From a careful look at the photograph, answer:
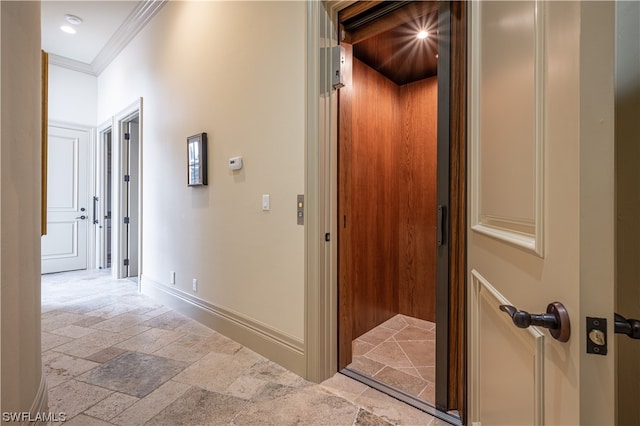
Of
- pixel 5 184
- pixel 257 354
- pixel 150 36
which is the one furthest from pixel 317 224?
pixel 150 36

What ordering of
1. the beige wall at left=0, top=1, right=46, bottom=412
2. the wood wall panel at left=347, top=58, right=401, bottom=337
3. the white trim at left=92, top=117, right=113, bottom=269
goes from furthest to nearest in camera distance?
the white trim at left=92, top=117, right=113, bottom=269 → the wood wall panel at left=347, top=58, right=401, bottom=337 → the beige wall at left=0, top=1, right=46, bottom=412

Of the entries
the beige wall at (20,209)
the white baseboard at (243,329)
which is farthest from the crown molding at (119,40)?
the white baseboard at (243,329)

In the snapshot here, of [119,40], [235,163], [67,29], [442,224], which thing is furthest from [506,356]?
[67,29]

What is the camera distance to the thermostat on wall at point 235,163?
2.35 meters

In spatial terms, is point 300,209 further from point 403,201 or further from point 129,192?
point 129,192

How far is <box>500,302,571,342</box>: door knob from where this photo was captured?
1.66 ft

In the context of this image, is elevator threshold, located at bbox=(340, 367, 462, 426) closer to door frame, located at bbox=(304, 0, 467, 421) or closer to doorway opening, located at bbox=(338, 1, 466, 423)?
doorway opening, located at bbox=(338, 1, 466, 423)

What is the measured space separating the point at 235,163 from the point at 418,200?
1761 mm

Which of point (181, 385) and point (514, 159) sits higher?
point (514, 159)

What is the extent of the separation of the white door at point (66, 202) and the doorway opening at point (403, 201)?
16.5ft

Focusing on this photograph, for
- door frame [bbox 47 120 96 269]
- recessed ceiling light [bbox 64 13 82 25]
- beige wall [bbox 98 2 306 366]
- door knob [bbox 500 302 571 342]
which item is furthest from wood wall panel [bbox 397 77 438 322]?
door frame [bbox 47 120 96 269]

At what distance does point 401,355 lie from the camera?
7.44ft

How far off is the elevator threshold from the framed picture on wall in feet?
6.46

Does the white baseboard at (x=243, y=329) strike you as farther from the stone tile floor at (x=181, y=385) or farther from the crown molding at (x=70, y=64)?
the crown molding at (x=70, y=64)
